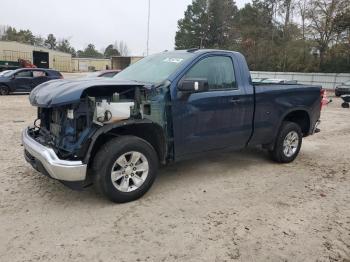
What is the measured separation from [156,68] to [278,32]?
43503 millimetres

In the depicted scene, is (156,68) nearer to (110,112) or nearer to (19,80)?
(110,112)

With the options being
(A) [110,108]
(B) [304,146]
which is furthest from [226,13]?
(A) [110,108]

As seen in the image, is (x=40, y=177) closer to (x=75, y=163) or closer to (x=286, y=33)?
(x=75, y=163)

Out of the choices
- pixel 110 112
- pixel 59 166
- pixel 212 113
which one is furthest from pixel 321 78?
pixel 59 166

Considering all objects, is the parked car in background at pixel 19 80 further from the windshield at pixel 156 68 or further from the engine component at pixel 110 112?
the engine component at pixel 110 112

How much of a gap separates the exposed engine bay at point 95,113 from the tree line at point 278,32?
3597 centimetres

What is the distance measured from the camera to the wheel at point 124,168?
166 inches

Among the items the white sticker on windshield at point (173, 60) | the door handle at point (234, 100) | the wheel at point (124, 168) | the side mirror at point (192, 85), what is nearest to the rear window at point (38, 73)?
the white sticker on windshield at point (173, 60)

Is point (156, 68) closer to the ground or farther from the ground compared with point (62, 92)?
farther from the ground

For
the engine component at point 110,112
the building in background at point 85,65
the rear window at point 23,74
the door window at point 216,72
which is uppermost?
the building in background at point 85,65

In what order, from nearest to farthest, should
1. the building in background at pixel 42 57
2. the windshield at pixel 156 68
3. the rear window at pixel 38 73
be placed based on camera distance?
the windshield at pixel 156 68, the rear window at pixel 38 73, the building in background at pixel 42 57

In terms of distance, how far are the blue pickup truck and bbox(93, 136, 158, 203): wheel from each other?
0.01 metres

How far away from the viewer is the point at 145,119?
14.8 ft

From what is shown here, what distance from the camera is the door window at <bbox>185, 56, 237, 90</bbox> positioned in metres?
5.09
